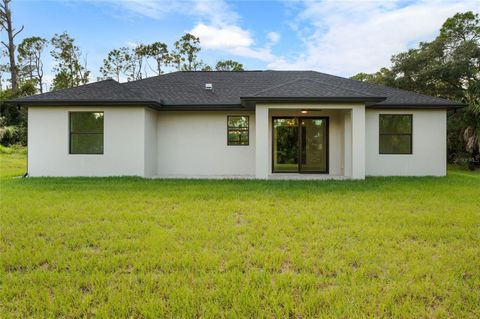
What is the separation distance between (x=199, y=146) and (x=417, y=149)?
8.44 meters

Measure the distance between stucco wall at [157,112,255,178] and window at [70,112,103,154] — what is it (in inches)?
86.7

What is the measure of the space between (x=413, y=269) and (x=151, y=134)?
32.4ft

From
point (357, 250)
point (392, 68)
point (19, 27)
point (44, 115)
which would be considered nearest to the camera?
point (357, 250)

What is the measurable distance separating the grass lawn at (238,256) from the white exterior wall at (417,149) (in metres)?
4.41

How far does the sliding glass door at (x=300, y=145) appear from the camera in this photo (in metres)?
12.7

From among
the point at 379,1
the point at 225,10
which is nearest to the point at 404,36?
the point at 379,1

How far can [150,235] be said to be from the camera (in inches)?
186

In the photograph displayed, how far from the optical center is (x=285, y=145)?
42.3 ft

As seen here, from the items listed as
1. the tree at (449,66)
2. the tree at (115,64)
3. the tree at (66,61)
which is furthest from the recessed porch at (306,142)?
the tree at (66,61)

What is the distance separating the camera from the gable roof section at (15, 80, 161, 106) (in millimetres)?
10555

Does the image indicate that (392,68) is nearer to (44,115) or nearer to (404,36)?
(404,36)

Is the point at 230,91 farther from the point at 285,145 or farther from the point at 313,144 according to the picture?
the point at 313,144

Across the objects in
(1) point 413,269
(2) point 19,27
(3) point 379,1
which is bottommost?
(1) point 413,269

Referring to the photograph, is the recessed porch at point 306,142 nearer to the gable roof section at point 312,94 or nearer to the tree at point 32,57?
the gable roof section at point 312,94
